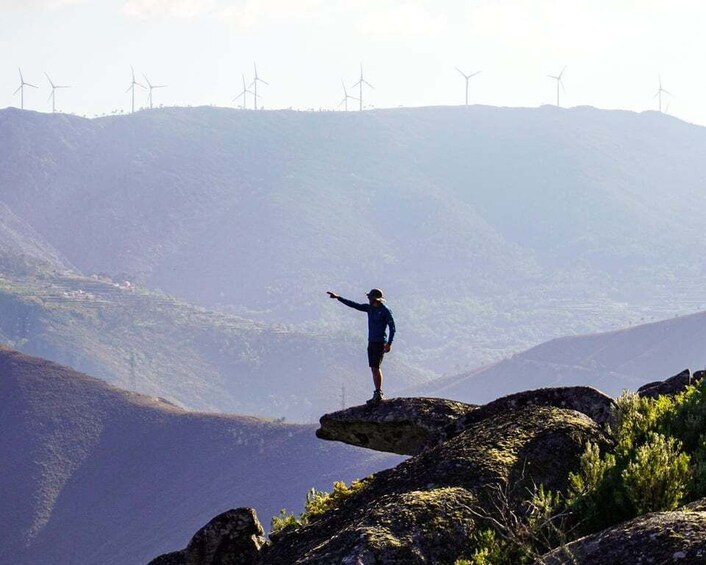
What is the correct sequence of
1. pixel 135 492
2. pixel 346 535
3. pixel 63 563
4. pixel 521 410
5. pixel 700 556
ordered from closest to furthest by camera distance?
pixel 700 556
pixel 346 535
pixel 521 410
pixel 63 563
pixel 135 492

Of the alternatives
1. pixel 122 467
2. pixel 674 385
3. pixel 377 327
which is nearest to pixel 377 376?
pixel 377 327

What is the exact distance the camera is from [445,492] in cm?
1327

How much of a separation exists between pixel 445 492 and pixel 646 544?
10.5ft

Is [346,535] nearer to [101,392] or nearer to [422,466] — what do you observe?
[422,466]

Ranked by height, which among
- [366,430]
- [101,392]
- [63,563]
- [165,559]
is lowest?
[63,563]

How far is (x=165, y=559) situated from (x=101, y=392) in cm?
18094

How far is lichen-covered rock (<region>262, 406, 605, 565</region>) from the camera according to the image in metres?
12.4

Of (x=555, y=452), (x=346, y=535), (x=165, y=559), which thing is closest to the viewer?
(x=346, y=535)

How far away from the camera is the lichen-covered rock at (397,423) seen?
19656mm

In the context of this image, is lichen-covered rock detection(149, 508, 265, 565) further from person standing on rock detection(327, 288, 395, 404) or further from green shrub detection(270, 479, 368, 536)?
person standing on rock detection(327, 288, 395, 404)

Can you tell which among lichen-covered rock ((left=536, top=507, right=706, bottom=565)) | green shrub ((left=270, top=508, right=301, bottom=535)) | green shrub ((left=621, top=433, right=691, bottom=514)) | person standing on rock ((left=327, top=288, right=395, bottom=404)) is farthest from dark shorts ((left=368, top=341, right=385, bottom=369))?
lichen-covered rock ((left=536, top=507, right=706, bottom=565))

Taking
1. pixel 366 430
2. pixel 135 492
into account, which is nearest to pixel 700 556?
pixel 366 430

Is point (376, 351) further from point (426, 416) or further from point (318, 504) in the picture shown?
point (318, 504)

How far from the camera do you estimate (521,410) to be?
15.7 m
